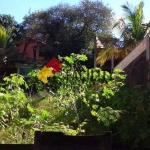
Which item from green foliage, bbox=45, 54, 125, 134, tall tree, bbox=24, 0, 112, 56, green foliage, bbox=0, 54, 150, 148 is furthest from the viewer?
tall tree, bbox=24, 0, 112, 56

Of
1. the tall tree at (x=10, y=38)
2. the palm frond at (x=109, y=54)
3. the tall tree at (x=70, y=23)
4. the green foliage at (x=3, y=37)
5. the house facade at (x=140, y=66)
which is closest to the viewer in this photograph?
the house facade at (x=140, y=66)

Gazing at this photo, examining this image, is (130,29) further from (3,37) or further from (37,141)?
(37,141)

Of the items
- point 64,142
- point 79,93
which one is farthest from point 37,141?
point 79,93

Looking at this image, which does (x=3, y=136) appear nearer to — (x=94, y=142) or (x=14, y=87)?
(x=14, y=87)

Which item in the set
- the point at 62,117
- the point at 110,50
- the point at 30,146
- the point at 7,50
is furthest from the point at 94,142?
the point at 7,50

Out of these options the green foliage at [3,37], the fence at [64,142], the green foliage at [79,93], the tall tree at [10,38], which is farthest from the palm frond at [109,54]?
the fence at [64,142]

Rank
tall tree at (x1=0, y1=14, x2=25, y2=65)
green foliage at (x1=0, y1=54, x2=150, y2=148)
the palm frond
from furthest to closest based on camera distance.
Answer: tall tree at (x1=0, y1=14, x2=25, y2=65) < the palm frond < green foliage at (x1=0, y1=54, x2=150, y2=148)

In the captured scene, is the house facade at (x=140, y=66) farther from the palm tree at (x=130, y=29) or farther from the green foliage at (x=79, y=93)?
the palm tree at (x=130, y=29)

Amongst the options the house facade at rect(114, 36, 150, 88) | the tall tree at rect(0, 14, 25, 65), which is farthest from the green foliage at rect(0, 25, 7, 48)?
the house facade at rect(114, 36, 150, 88)

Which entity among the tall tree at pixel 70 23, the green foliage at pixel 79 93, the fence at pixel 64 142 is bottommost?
the fence at pixel 64 142

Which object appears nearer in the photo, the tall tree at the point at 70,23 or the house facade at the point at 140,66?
the house facade at the point at 140,66

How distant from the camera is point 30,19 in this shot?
2775cm

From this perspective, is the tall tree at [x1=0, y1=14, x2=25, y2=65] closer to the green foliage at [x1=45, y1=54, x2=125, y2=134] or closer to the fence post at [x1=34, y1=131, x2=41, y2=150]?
the green foliage at [x1=45, y1=54, x2=125, y2=134]

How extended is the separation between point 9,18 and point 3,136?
79.7 feet
